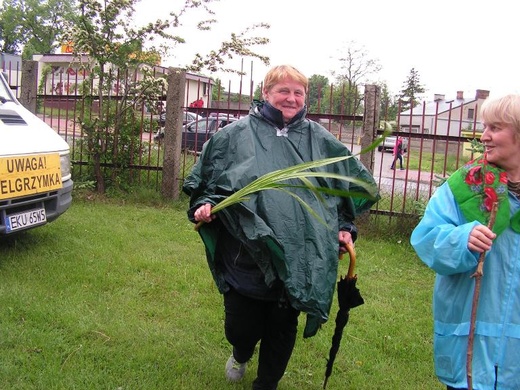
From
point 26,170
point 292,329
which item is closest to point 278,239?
point 292,329

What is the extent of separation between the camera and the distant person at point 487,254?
1.96 metres

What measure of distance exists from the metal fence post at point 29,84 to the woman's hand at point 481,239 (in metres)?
8.47

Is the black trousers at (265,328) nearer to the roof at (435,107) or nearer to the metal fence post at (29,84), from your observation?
the roof at (435,107)

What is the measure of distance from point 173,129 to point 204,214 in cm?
573

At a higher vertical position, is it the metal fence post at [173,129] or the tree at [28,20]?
the tree at [28,20]

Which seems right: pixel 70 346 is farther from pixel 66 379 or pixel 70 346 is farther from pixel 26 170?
pixel 26 170

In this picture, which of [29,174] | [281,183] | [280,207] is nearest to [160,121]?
[29,174]

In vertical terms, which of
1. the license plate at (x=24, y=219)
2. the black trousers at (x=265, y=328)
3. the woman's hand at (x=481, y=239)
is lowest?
the black trousers at (x=265, y=328)

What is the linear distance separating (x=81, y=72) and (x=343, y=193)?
24.6 ft

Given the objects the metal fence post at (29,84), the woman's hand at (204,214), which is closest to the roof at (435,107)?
the woman's hand at (204,214)

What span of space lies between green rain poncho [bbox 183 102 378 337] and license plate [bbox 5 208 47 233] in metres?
2.51

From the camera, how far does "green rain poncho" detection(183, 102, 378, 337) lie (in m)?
2.45

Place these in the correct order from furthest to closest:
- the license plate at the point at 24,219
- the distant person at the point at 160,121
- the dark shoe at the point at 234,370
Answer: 1. the distant person at the point at 160,121
2. the license plate at the point at 24,219
3. the dark shoe at the point at 234,370

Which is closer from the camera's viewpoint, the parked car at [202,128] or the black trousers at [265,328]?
the black trousers at [265,328]
